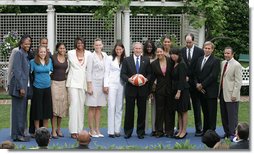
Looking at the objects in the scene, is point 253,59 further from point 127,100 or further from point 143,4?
point 143,4

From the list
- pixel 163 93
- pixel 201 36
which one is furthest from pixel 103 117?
pixel 201 36

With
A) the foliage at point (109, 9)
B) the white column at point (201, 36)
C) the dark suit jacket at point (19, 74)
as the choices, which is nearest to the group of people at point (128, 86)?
the dark suit jacket at point (19, 74)

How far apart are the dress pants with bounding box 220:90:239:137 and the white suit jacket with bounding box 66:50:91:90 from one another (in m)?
2.16

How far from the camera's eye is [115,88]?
10.0 metres

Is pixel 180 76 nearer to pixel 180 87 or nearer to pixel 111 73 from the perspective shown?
pixel 180 87

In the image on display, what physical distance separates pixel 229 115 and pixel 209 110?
0.37 metres

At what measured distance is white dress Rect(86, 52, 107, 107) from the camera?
32.6 feet

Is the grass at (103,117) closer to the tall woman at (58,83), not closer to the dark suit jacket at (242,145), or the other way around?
the tall woman at (58,83)

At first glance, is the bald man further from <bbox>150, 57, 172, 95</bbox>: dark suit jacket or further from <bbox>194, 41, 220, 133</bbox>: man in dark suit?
<bbox>194, 41, 220, 133</bbox>: man in dark suit

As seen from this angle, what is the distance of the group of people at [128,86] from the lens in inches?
383

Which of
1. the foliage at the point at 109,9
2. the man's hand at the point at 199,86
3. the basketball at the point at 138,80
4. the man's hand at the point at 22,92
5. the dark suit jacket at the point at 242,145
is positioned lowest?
the dark suit jacket at the point at 242,145

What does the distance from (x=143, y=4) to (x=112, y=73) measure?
19.2 feet

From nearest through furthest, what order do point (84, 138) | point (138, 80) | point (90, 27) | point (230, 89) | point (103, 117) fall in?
point (84, 138)
point (230, 89)
point (138, 80)
point (103, 117)
point (90, 27)

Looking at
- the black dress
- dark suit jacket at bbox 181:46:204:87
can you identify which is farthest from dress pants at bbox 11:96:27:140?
dark suit jacket at bbox 181:46:204:87
